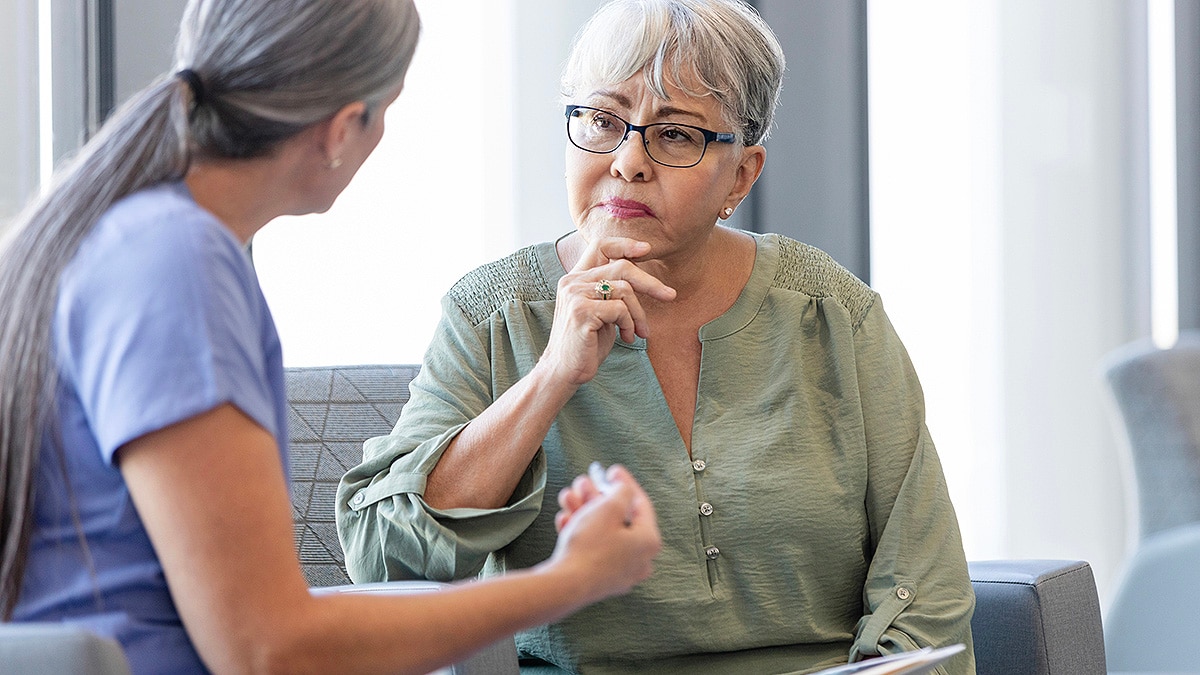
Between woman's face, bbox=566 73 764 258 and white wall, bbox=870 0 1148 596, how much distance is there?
1504mm

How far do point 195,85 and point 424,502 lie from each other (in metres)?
0.64

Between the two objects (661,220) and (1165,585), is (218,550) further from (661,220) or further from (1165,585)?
(1165,585)

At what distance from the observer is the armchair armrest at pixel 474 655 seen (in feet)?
4.42

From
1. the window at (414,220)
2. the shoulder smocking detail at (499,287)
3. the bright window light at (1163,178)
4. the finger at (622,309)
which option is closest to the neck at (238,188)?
the finger at (622,309)

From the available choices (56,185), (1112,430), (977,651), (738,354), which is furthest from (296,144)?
(1112,430)

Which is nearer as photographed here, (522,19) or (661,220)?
(661,220)

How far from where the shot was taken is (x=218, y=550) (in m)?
0.87

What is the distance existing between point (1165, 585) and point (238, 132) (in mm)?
2194

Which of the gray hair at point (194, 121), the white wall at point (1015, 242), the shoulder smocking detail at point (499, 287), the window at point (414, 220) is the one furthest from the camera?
the white wall at point (1015, 242)

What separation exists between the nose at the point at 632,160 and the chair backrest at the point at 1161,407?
135 cm

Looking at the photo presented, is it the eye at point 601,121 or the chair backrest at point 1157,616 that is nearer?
the eye at point 601,121

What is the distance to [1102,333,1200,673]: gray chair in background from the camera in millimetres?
2504

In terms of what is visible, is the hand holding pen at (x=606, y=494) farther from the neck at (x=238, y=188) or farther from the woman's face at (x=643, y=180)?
the woman's face at (x=643, y=180)

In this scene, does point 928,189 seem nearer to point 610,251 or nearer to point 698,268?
point 698,268
